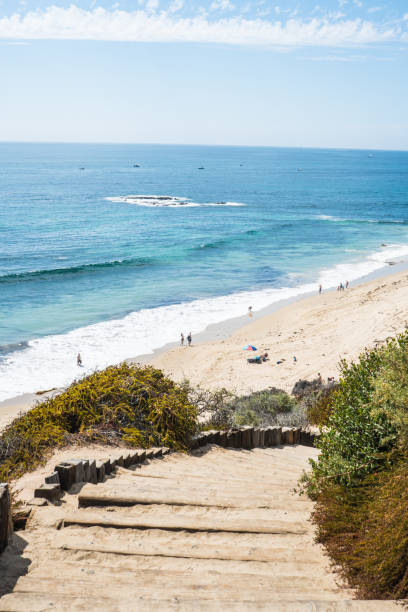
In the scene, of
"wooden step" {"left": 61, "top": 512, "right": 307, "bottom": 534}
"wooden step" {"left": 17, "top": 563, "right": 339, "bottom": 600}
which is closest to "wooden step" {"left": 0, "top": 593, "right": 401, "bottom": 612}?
"wooden step" {"left": 17, "top": 563, "right": 339, "bottom": 600}

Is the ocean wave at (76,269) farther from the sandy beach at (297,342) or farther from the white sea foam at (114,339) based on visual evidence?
the sandy beach at (297,342)

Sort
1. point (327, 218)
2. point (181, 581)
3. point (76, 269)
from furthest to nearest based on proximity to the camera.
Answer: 1. point (327, 218)
2. point (76, 269)
3. point (181, 581)

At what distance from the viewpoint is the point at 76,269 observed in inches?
1674

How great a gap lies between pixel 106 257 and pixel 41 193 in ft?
159

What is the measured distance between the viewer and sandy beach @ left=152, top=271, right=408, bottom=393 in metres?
23.9

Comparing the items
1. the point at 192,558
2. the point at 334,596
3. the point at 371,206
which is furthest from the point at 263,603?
the point at 371,206

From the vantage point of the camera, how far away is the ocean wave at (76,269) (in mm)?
39438

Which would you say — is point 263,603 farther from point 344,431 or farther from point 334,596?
point 344,431

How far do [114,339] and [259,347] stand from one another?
7888mm

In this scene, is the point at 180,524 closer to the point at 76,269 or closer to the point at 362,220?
the point at 76,269

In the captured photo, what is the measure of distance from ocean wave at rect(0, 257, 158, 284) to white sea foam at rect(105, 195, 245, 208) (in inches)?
1314

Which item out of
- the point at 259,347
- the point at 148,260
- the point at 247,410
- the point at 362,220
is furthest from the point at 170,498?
the point at 362,220

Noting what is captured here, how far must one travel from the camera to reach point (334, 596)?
453 centimetres

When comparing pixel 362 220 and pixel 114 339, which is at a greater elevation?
pixel 362 220
